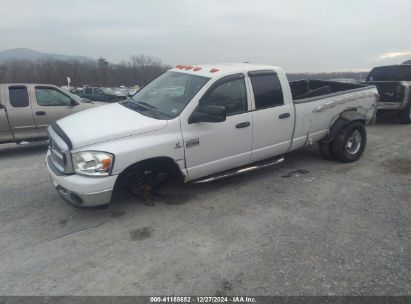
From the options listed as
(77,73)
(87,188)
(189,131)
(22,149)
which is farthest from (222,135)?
(77,73)

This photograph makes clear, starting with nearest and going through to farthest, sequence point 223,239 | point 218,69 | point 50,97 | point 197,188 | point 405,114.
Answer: point 223,239 → point 218,69 → point 197,188 → point 50,97 → point 405,114

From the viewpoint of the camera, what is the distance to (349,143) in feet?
20.5

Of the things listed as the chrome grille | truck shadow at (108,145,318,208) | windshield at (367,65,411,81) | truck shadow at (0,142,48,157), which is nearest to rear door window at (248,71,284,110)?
truck shadow at (108,145,318,208)

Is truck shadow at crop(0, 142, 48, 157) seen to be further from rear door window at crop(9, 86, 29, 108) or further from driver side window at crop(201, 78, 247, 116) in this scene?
driver side window at crop(201, 78, 247, 116)

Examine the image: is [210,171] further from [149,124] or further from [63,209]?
[63,209]

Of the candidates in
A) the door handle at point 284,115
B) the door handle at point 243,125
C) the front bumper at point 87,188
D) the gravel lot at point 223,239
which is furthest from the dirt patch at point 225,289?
the door handle at point 284,115

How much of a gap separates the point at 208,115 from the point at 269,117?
47.3 inches

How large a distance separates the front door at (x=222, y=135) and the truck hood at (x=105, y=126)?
510mm

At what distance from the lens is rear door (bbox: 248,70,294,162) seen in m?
4.86

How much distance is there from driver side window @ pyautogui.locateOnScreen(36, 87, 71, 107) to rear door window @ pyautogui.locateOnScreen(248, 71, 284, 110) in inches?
210

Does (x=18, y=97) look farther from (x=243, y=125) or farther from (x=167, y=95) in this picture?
(x=243, y=125)

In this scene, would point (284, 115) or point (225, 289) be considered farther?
point (284, 115)

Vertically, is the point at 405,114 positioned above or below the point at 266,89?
below

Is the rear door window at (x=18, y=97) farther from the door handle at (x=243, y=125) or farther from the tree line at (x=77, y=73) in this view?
the tree line at (x=77, y=73)
